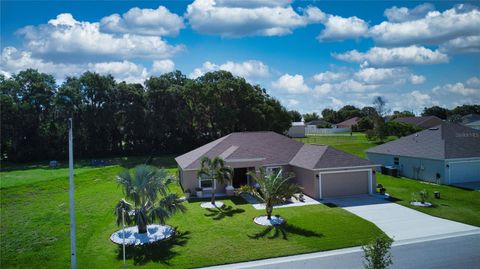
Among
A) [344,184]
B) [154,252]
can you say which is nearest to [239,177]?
[344,184]

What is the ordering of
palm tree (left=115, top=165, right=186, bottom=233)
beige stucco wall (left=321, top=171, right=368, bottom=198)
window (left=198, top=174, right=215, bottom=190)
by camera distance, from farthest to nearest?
window (left=198, top=174, right=215, bottom=190)
beige stucco wall (left=321, top=171, right=368, bottom=198)
palm tree (left=115, top=165, right=186, bottom=233)

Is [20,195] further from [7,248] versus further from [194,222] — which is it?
[194,222]

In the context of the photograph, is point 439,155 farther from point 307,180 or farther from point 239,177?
point 239,177

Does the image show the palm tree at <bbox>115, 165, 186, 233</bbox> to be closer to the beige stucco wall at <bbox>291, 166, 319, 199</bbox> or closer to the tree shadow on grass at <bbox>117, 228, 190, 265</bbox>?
the tree shadow on grass at <bbox>117, 228, 190, 265</bbox>

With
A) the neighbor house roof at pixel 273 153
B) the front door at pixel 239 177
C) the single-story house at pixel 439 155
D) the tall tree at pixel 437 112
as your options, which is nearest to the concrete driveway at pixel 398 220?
the neighbor house roof at pixel 273 153

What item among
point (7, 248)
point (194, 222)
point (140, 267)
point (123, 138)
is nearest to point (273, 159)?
point (194, 222)

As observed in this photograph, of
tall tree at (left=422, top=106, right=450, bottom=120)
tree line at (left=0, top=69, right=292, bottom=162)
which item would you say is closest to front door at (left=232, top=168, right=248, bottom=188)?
tree line at (left=0, top=69, right=292, bottom=162)
